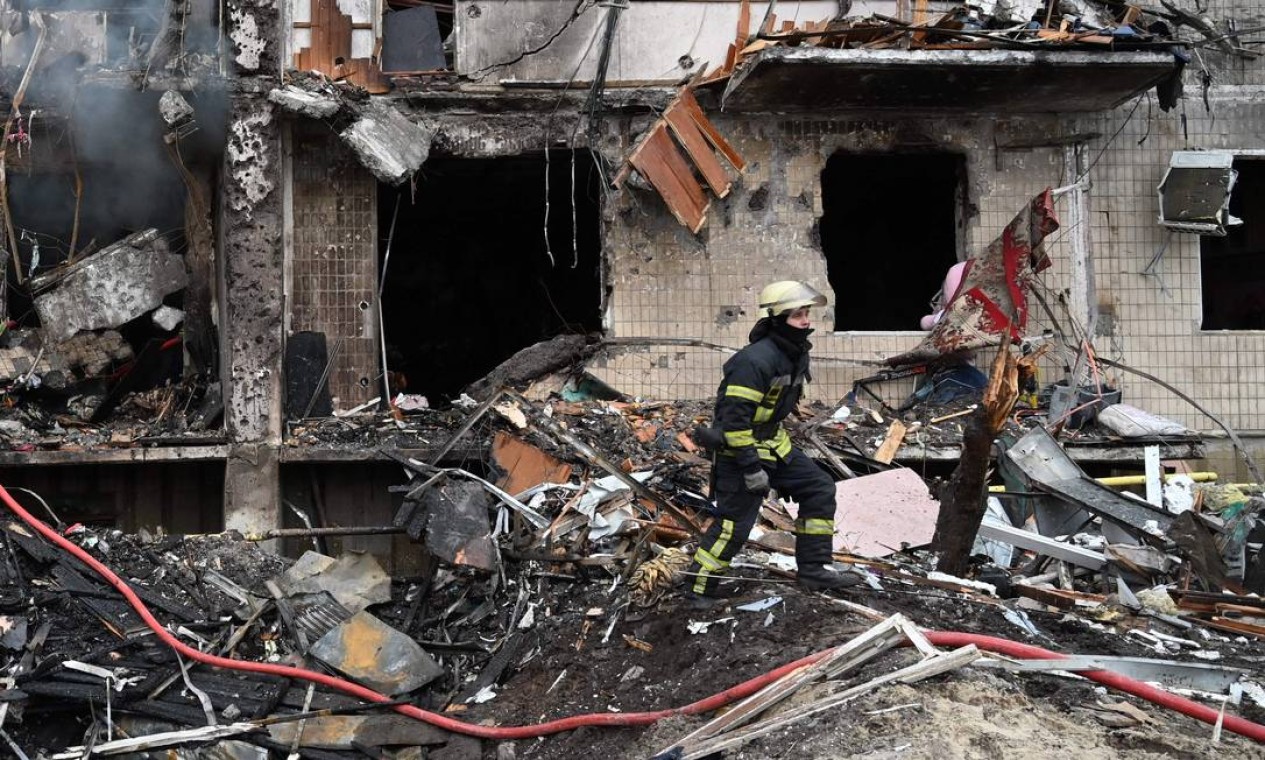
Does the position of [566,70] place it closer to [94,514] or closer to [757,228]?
[757,228]

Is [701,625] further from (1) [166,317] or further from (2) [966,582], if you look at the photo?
(1) [166,317]

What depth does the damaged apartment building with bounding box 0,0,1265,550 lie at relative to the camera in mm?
9500

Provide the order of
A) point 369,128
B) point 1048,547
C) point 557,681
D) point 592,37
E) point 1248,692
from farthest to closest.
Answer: point 592,37 < point 369,128 < point 1048,547 < point 557,681 < point 1248,692

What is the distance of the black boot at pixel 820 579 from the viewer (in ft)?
20.5

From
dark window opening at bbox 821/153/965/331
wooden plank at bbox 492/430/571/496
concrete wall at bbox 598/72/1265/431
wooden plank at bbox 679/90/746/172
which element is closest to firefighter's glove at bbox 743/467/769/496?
wooden plank at bbox 492/430/571/496

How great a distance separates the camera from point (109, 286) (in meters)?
9.99

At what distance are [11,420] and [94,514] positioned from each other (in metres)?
1.17

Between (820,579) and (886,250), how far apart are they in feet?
26.4

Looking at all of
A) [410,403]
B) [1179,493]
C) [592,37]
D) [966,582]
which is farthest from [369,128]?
[1179,493]

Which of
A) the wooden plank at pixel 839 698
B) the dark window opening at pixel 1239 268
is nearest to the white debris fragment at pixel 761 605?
the wooden plank at pixel 839 698

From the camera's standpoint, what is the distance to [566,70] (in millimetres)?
9891

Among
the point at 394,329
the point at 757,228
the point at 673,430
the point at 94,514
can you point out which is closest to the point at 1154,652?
the point at 673,430

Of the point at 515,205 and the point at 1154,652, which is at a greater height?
the point at 515,205

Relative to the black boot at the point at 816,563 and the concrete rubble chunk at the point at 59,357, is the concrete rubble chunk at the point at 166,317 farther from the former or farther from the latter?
the black boot at the point at 816,563
